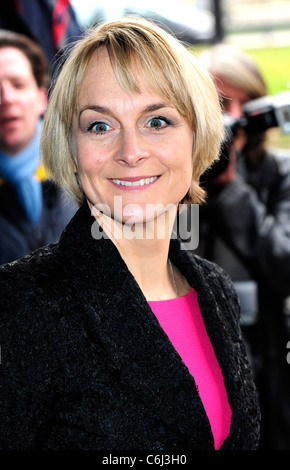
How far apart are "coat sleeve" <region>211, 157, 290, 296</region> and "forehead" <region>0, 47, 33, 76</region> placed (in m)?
0.64

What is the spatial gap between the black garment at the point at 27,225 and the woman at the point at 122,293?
60 centimetres

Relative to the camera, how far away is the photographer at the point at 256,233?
6.50ft

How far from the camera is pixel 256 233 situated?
200 cm

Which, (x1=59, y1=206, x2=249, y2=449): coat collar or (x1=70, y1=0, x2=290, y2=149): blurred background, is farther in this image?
(x1=70, y1=0, x2=290, y2=149): blurred background

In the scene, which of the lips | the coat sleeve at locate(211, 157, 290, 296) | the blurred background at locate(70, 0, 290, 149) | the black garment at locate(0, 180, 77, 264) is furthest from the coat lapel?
the blurred background at locate(70, 0, 290, 149)

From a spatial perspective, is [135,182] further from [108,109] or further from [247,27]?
[247,27]

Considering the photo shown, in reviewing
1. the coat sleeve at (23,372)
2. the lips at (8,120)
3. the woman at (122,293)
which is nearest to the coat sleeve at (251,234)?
the lips at (8,120)

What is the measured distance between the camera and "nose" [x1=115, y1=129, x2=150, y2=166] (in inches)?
40.0

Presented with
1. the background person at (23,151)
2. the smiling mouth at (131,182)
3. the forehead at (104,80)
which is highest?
the background person at (23,151)

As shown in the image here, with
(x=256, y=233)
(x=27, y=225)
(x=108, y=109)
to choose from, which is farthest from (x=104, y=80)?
(x=256, y=233)

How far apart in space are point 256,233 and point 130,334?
1.05m

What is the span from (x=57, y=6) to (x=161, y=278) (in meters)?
1.14

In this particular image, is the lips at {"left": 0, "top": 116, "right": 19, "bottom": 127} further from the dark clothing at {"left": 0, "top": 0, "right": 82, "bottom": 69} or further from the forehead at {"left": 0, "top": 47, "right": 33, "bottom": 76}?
the dark clothing at {"left": 0, "top": 0, "right": 82, "bottom": 69}

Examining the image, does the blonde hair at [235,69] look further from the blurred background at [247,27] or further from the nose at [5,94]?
the nose at [5,94]
